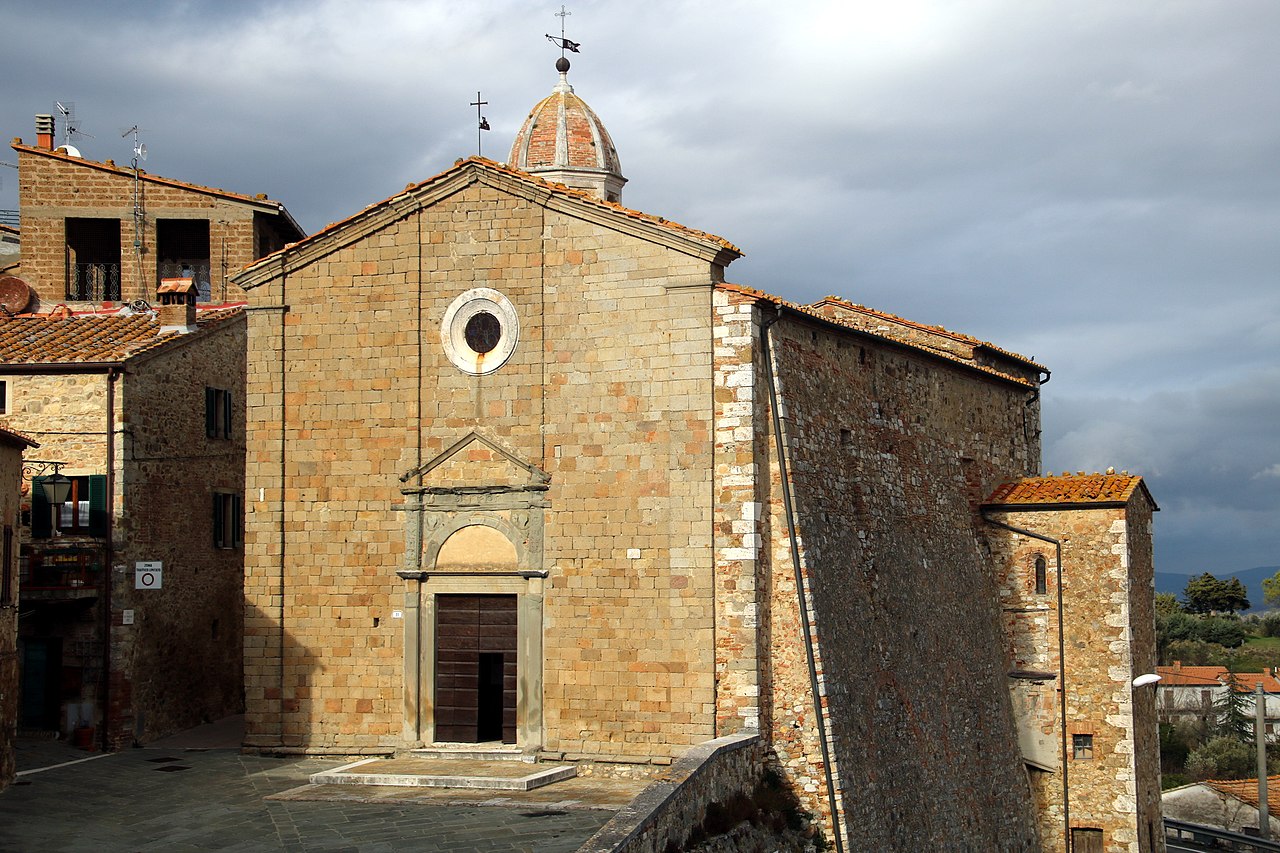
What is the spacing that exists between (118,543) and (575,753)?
8347 mm

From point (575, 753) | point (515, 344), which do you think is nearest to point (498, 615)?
point (575, 753)

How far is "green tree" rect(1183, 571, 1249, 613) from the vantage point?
86812 millimetres

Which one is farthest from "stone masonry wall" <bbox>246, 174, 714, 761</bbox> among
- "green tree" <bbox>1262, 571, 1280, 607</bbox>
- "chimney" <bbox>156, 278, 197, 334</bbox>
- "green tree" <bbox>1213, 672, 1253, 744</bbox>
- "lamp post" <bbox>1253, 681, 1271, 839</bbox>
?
"green tree" <bbox>1262, 571, 1280, 607</bbox>

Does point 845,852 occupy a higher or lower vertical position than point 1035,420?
lower

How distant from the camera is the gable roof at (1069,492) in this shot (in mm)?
24031

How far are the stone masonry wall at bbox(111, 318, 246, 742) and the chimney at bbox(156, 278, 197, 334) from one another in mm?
434

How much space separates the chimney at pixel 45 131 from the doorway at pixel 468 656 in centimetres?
1648

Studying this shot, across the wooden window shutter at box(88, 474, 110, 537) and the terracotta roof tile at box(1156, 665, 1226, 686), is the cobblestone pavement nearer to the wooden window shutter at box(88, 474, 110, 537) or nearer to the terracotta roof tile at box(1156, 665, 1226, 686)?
the wooden window shutter at box(88, 474, 110, 537)

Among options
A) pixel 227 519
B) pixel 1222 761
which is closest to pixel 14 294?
pixel 227 519

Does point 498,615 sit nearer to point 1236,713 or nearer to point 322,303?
point 322,303

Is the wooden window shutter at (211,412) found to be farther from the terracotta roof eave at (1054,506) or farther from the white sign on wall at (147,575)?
the terracotta roof eave at (1054,506)

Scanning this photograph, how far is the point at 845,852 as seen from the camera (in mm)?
17922

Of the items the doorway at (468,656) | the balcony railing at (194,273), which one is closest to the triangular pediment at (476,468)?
the doorway at (468,656)

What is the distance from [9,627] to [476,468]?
6.17 metres
